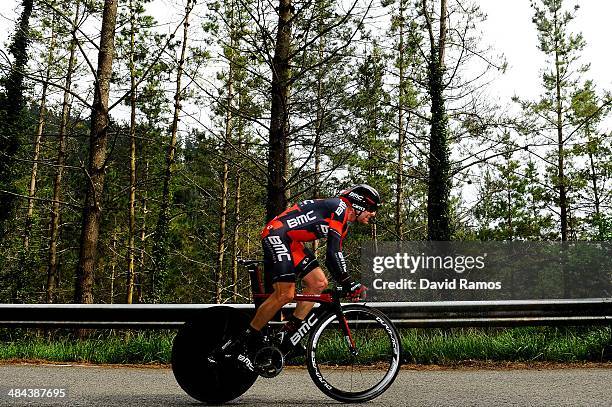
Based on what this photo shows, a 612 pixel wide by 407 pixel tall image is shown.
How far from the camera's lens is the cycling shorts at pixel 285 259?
552cm

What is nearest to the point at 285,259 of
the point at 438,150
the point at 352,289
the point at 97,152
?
the point at 352,289

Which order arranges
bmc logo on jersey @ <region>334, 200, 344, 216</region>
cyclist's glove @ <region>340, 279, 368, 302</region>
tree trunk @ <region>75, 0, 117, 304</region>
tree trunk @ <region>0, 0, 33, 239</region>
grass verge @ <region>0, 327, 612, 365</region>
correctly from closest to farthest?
cyclist's glove @ <region>340, 279, 368, 302</region> < bmc logo on jersey @ <region>334, 200, 344, 216</region> < grass verge @ <region>0, 327, 612, 365</region> < tree trunk @ <region>75, 0, 117, 304</region> < tree trunk @ <region>0, 0, 33, 239</region>

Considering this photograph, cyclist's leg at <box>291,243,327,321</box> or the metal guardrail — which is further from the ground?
cyclist's leg at <box>291,243,327,321</box>

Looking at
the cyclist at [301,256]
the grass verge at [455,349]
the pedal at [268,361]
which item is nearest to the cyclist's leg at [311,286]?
the cyclist at [301,256]

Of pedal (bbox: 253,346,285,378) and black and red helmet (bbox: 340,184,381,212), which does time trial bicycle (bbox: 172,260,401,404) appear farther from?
black and red helmet (bbox: 340,184,381,212)

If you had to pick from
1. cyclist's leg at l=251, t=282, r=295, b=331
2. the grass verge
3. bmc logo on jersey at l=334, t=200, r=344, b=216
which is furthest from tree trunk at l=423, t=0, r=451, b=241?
cyclist's leg at l=251, t=282, r=295, b=331

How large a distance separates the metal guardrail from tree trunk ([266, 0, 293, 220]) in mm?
3599

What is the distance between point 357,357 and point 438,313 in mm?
3606

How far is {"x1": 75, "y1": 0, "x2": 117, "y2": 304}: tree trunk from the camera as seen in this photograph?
13.2 m

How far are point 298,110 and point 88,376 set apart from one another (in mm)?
6614

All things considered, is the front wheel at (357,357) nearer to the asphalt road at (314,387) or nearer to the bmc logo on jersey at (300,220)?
the asphalt road at (314,387)

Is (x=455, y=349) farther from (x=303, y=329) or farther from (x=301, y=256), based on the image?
(x=301, y=256)

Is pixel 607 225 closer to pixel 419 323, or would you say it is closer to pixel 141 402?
pixel 419 323

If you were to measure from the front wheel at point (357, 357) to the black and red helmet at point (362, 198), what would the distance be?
94 centimetres
